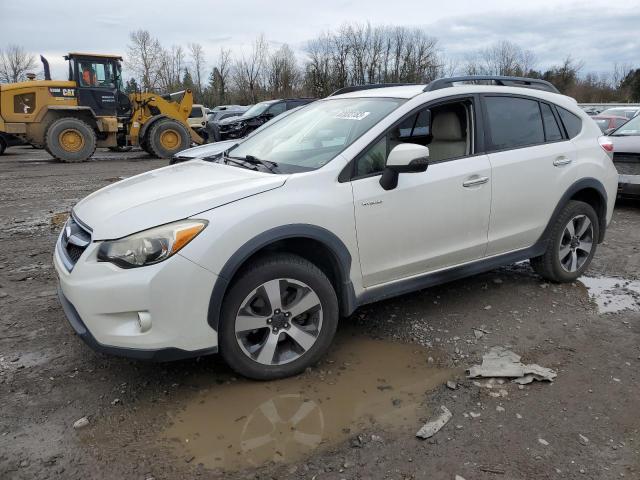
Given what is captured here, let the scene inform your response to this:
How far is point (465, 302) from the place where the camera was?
14.4 ft

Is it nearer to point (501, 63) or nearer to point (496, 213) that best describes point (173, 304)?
point (496, 213)

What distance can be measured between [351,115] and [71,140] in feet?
46.2

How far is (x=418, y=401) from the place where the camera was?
300 cm

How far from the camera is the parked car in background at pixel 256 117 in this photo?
16.6 metres

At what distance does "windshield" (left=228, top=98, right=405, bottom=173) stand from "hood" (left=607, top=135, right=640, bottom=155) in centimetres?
573

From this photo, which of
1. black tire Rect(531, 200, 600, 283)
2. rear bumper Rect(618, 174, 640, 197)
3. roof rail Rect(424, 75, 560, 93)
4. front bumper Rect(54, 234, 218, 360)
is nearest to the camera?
front bumper Rect(54, 234, 218, 360)

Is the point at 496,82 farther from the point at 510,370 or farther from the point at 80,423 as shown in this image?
the point at 80,423

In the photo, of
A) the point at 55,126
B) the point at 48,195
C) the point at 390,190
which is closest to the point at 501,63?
the point at 55,126

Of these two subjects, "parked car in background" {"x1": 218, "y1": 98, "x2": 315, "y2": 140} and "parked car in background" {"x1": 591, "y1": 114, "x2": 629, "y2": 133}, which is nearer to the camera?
"parked car in background" {"x1": 591, "y1": 114, "x2": 629, "y2": 133}

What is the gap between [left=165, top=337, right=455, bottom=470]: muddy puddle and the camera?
2609 mm

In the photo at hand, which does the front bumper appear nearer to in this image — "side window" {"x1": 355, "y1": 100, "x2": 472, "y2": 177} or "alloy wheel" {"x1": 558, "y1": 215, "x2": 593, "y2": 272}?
"side window" {"x1": 355, "y1": 100, "x2": 472, "y2": 177}

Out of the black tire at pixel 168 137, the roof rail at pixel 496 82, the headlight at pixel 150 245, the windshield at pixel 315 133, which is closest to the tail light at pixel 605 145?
the roof rail at pixel 496 82

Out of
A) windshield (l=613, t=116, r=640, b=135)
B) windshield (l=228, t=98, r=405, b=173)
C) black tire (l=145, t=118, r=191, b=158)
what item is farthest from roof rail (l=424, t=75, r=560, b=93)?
black tire (l=145, t=118, r=191, b=158)

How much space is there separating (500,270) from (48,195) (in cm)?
A: 822
